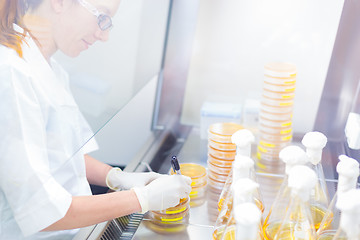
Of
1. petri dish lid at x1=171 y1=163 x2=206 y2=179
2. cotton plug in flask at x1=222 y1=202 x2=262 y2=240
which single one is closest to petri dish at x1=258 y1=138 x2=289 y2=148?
petri dish lid at x1=171 y1=163 x2=206 y2=179

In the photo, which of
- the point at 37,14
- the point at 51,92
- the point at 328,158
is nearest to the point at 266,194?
the point at 328,158

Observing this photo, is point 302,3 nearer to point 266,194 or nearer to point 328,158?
point 328,158

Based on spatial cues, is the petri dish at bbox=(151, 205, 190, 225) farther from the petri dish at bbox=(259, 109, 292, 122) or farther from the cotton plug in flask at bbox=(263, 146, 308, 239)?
the petri dish at bbox=(259, 109, 292, 122)

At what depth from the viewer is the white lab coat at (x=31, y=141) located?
117cm

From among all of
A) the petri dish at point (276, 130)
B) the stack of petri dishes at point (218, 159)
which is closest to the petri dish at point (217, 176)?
the stack of petri dishes at point (218, 159)

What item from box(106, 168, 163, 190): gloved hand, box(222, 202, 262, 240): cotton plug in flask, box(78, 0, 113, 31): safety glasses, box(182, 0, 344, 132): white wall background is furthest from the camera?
box(182, 0, 344, 132): white wall background

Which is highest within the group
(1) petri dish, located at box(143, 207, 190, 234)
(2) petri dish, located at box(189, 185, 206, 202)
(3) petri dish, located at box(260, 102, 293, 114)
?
(3) petri dish, located at box(260, 102, 293, 114)

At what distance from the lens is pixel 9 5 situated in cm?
114

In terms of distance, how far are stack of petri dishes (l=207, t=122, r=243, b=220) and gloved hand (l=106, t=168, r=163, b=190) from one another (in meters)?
0.21

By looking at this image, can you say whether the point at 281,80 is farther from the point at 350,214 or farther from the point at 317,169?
the point at 350,214

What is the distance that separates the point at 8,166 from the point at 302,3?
145cm

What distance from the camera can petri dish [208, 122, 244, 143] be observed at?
5.19 ft

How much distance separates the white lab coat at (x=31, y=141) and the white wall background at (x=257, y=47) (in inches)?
36.5

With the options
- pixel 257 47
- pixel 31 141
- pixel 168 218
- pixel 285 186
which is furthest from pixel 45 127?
pixel 257 47
